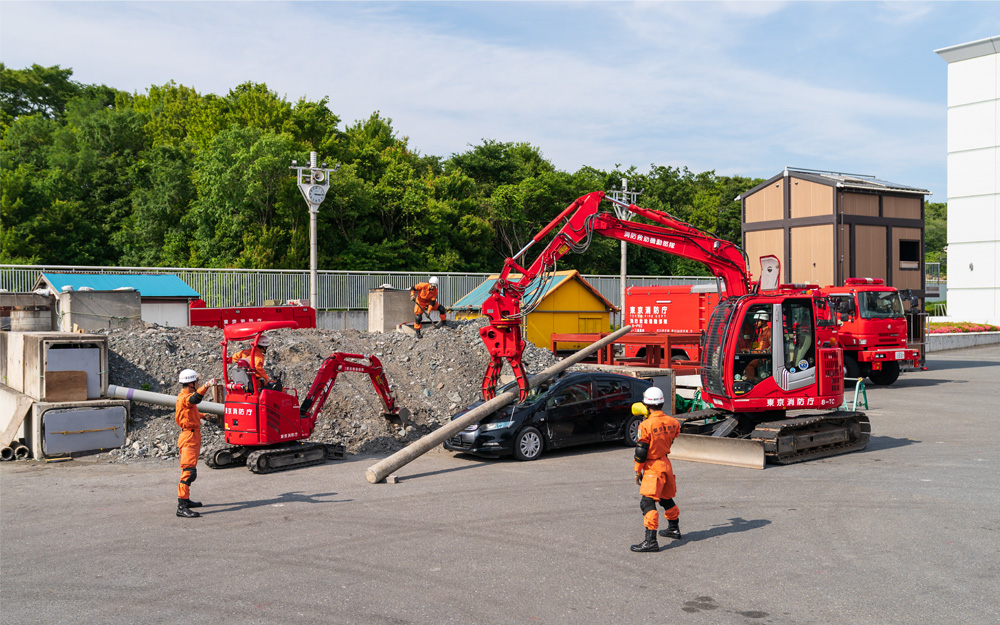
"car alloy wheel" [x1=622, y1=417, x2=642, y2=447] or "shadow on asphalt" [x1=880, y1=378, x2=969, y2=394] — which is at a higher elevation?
"car alloy wheel" [x1=622, y1=417, x2=642, y2=447]

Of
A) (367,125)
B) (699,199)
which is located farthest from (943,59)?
(367,125)

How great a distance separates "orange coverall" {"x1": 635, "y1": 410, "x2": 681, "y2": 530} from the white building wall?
168 ft

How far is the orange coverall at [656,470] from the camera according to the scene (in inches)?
333

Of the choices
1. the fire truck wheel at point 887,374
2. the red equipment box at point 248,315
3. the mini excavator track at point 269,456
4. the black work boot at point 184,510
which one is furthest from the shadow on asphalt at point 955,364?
the black work boot at point 184,510

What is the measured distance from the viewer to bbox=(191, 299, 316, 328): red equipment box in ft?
86.1

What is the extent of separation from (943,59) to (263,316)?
49525 millimetres

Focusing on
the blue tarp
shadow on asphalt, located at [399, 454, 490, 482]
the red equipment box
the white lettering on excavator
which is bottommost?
shadow on asphalt, located at [399, 454, 490, 482]

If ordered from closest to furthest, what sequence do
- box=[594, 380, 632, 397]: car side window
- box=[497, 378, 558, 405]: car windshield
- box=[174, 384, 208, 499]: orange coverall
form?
box=[174, 384, 208, 499]: orange coverall, box=[497, 378, 558, 405]: car windshield, box=[594, 380, 632, 397]: car side window

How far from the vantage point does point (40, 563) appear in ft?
27.0

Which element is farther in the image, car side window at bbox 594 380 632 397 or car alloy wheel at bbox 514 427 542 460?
car side window at bbox 594 380 632 397

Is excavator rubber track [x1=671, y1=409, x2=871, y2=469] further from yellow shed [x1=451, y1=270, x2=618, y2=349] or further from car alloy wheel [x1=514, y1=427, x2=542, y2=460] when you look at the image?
yellow shed [x1=451, y1=270, x2=618, y2=349]

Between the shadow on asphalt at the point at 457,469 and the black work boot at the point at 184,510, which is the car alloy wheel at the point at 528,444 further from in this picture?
the black work boot at the point at 184,510

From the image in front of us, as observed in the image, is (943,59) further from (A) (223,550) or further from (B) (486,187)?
(A) (223,550)

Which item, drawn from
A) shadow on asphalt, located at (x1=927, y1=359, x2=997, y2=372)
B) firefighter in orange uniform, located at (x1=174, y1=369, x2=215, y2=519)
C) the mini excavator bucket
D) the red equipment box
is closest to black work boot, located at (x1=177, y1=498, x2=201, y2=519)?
firefighter in orange uniform, located at (x1=174, y1=369, x2=215, y2=519)
